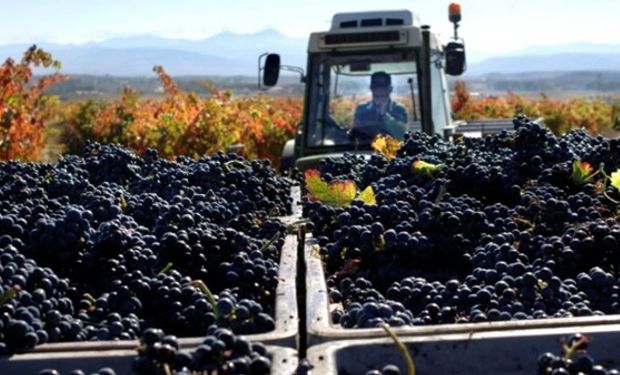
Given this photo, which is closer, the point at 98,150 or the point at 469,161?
the point at 469,161

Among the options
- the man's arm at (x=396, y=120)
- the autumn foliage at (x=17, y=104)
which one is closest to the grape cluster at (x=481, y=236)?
the man's arm at (x=396, y=120)

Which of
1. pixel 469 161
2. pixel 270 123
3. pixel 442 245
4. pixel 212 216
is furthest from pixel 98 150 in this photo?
pixel 270 123

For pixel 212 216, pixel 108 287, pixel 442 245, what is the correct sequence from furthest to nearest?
pixel 212 216 → pixel 442 245 → pixel 108 287

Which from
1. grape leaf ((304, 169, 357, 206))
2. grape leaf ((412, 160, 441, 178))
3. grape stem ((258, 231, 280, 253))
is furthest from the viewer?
grape leaf ((412, 160, 441, 178))

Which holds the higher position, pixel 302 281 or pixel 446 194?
pixel 446 194

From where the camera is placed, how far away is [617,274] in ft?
7.74

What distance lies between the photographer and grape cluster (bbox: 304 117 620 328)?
7.13 ft

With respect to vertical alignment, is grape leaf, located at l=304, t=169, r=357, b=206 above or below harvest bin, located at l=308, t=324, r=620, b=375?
above

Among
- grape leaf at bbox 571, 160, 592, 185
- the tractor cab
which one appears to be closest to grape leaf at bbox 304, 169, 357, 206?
grape leaf at bbox 571, 160, 592, 185

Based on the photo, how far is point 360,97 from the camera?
884cm

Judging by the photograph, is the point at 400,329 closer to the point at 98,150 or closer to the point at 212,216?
the point at 212,216

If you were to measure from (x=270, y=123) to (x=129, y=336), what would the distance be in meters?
16.3

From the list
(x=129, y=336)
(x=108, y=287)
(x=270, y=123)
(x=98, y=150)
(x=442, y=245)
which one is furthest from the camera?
(x=270, y=123)

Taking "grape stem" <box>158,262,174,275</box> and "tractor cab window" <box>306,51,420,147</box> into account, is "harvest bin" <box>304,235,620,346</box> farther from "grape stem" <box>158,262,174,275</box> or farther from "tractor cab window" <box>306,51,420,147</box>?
"tractor cab window" <box>306,51,420,147</box>
